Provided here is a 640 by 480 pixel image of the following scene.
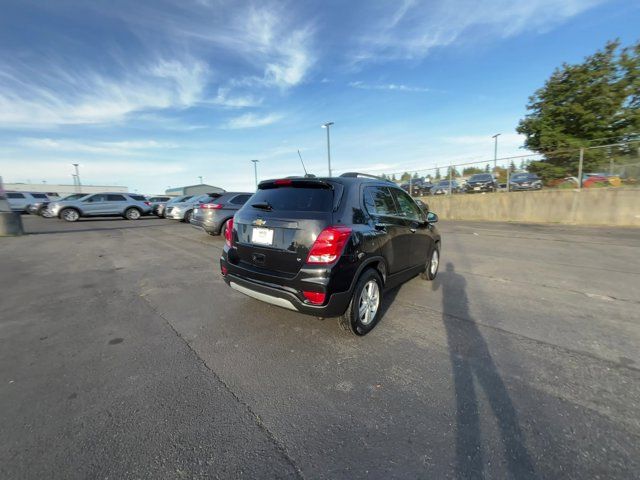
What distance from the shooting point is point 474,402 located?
220 cm

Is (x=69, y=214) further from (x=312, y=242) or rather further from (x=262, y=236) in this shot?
(x=312, y=242)

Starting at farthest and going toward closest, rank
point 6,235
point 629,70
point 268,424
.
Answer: point 629,70, point 6,235, point 268,424

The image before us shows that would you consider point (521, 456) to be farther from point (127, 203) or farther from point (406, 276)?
point (127, 203)

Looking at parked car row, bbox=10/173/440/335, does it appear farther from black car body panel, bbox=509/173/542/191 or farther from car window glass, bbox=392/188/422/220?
black car body panel, bbox=509/173/542/191

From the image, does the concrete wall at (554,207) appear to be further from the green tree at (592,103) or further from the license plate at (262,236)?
the license plate at (262,236)

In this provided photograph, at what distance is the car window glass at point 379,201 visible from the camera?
353 centimetres

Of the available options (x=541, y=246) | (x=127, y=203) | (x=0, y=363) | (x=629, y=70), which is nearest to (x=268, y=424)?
(x=0, y=363)

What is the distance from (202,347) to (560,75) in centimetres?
2659

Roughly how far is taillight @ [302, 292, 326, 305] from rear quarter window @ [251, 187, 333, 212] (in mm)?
853

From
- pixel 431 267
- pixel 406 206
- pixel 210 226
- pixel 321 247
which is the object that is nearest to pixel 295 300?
pixel 321 247

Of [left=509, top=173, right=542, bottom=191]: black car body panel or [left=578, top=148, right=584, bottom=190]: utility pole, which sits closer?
[left=578, top=148, right=584, bottom=190]: utility pole

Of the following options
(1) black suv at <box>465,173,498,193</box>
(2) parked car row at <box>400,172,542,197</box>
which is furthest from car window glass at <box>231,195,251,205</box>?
(1) black suv at <box>465,173,498,193</box>

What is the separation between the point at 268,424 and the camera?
6.63ft

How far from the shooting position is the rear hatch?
9.74 ft
